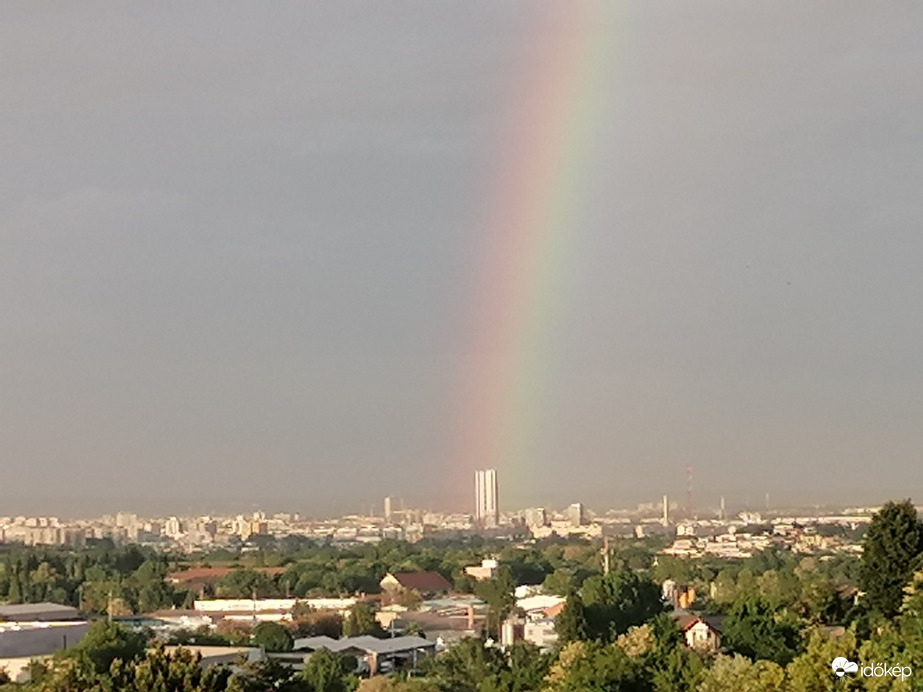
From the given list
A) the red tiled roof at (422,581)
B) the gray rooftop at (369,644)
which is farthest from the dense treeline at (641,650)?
the red tiled roof at (422,581)

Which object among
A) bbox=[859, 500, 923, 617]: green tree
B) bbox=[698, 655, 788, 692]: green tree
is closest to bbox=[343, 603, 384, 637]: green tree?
bbox=[859, 500, 923, 617]: green tree

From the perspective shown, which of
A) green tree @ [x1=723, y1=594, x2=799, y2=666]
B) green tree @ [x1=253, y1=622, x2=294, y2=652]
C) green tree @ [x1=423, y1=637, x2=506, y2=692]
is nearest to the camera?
green tree @ [x1=723, y1=594, x2=799, y2=666]

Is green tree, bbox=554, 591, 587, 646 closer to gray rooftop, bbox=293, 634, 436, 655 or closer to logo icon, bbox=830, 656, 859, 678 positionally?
gray rooftop, bbox=293, 634, 436, 655

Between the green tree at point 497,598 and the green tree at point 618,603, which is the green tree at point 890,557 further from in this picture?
the green tree at point 497,598

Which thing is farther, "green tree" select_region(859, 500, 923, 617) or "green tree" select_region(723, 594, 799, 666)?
"green tree" select_region(859, 500, 923, 617)

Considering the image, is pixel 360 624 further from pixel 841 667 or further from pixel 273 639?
pixel 841 667

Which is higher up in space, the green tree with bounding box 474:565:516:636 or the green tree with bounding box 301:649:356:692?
the green tree with bounding box 301:649:356:692

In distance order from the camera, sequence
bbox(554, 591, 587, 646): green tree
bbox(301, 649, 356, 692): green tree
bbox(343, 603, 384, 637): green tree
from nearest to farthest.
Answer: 1. bbox(301, 649, 356, 692): green tree
2. bbox(554, 591, 587, 646): green tree
3. bbox(343, 603, 384, 637): green tree

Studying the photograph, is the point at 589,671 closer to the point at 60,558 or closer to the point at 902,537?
the point at 902,537
